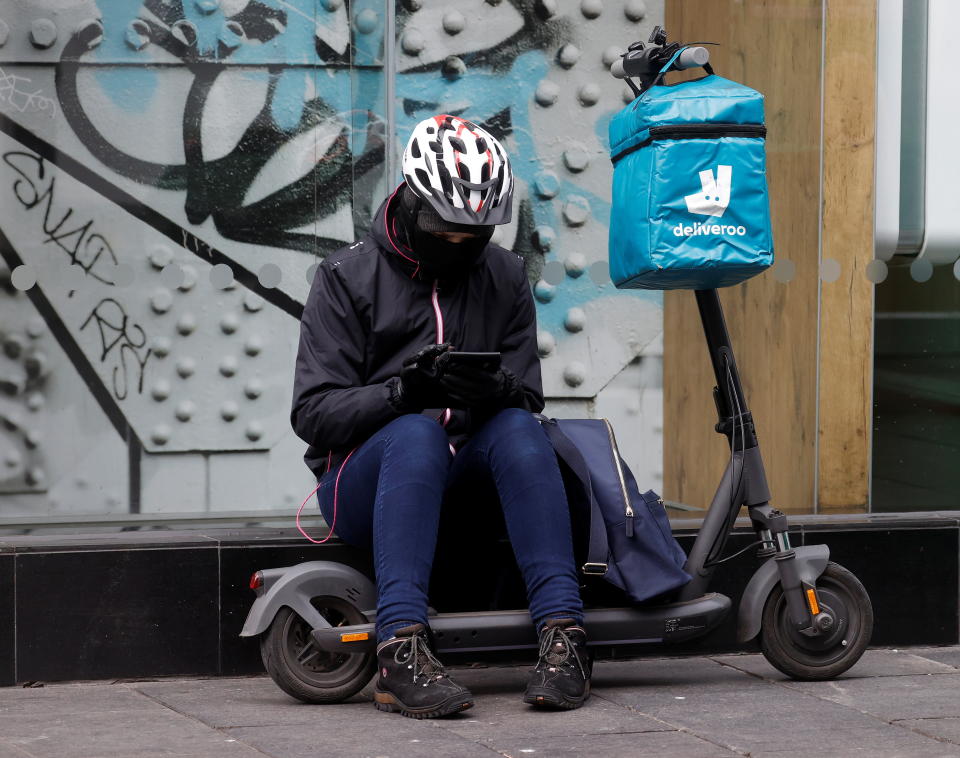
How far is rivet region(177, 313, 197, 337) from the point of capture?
5.14 metres

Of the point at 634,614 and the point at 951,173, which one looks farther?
the point at 951,173

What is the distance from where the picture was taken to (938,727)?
3811 mm

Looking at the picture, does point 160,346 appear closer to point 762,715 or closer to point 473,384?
point 473,384

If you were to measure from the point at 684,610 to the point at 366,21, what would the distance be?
233cm

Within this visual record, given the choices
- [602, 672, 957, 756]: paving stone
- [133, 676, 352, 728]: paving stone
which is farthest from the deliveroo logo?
[133, 676, 352, 728]: paving stone

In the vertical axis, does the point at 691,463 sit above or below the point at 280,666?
above

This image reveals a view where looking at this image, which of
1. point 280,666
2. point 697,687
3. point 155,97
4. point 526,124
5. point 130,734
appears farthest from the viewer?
point 526,124

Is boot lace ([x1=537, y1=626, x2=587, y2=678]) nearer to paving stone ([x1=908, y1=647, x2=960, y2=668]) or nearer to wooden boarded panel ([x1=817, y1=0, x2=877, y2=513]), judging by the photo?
paving stone ([x1=908, y1=647, x2=960, y2=668])

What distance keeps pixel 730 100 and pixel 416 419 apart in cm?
116

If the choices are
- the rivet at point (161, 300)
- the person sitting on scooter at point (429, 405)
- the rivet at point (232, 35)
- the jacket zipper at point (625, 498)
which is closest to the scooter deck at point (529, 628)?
the person sitting on scooter at point (429, 405)

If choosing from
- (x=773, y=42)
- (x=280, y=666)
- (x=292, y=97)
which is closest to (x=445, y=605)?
(x=280, y=666)

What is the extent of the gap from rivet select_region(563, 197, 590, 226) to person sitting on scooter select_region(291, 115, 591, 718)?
1.12 meters

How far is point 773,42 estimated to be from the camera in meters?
5.56

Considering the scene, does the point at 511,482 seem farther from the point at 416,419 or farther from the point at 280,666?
the point at 280,666
